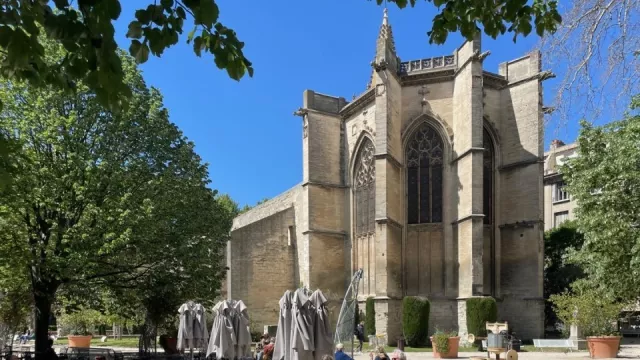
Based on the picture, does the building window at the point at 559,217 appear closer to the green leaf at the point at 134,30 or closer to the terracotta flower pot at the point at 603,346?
the terracotta flower pot at the point at 603,346

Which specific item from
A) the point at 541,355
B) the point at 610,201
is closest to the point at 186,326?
the point at 610,201

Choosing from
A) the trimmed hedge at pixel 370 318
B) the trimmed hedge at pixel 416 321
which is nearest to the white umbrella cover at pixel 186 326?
the trimmed hedge at pixel 416 321

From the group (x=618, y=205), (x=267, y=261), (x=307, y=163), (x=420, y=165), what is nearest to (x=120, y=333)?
(x=267, y=261)

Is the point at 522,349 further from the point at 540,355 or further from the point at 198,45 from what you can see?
the point at 198,45

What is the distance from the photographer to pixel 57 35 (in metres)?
3.66

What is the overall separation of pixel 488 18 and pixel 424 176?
23.8 metres

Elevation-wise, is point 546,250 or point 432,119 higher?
point 432,119

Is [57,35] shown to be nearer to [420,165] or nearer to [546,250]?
[420,165]

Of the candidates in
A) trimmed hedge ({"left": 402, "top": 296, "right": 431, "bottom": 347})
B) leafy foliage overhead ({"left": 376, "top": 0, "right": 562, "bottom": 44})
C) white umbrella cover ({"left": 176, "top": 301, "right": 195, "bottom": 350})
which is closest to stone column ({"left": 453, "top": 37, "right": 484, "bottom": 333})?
trimmed hedge ({"left": 402, "top": 296, "right": 431, "bottom": 347})

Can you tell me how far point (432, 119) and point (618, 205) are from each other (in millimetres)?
14679

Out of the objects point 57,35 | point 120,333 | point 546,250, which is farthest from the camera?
point 120,333

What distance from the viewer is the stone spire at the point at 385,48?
1080 inches

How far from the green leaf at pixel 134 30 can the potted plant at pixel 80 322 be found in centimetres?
1807

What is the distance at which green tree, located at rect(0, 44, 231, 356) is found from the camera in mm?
15195
